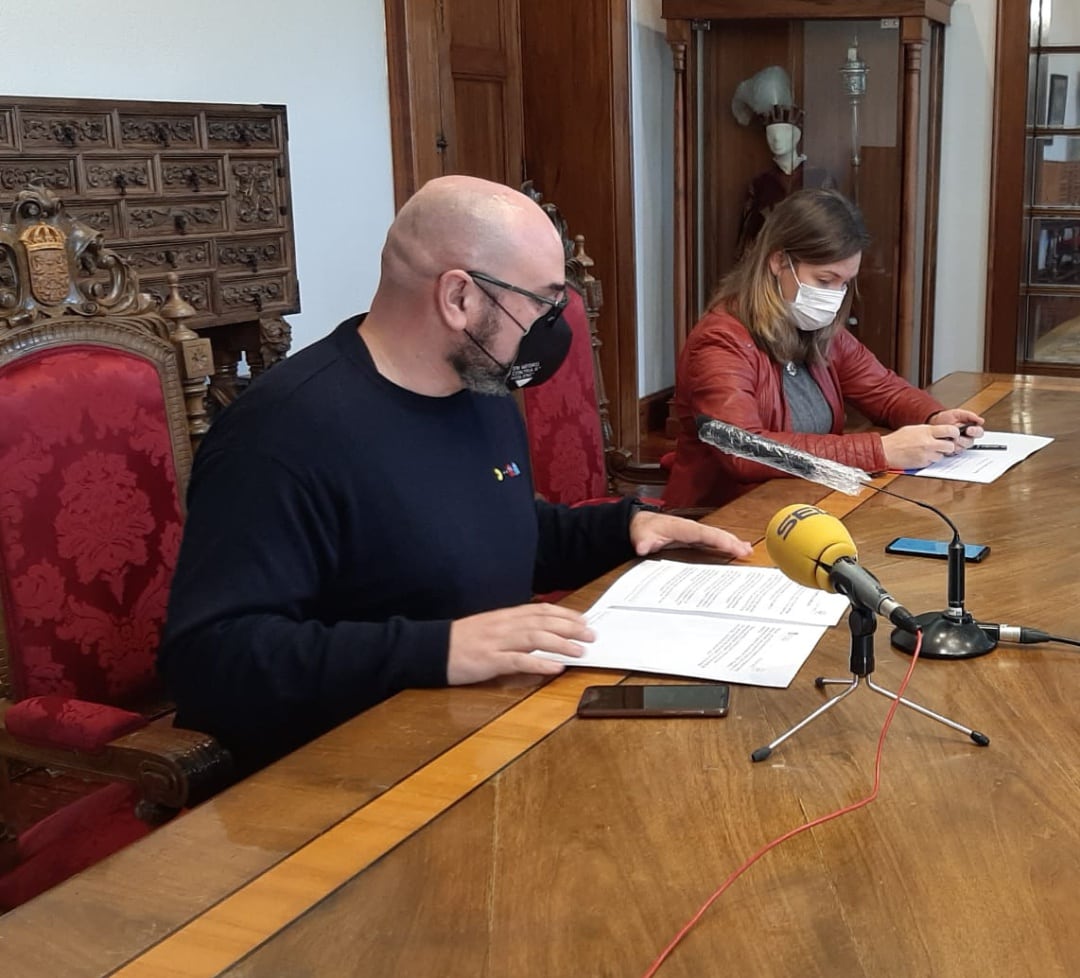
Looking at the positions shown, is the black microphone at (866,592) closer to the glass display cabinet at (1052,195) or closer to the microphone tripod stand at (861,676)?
the microphone tripod stand at (861,676)

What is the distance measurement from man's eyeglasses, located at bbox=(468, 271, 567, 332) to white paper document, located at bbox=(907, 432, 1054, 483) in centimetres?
89

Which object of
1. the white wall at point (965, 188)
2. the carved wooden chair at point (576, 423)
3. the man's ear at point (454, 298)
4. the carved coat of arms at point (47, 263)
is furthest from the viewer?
the white wall at point (965, 188)

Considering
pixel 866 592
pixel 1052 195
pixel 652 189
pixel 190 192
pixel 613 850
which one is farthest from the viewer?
pixel 652 189

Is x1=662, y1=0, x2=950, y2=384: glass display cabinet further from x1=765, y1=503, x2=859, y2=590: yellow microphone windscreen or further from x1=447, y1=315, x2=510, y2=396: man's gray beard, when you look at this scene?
x1=765, y1=503, x2=859, y2=590: yellow microphone windscreen

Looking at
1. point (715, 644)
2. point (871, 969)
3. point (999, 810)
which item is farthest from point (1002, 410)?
point (871, 969)

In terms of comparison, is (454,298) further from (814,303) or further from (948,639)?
(814,303)

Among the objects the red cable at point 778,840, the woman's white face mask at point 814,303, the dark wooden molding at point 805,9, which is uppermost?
the dark wooden molding at point 805,9

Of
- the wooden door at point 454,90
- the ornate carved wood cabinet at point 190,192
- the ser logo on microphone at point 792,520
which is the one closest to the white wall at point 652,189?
the wooden door at point 454,90

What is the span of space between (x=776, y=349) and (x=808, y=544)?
1365mm

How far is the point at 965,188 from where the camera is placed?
4926 millimetres

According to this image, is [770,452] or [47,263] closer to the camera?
[770,452]

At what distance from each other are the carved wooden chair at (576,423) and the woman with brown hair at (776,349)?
0.58 ft

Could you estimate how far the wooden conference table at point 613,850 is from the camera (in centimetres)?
82

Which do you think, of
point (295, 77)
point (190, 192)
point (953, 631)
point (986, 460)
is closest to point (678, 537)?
point (953, 631)
